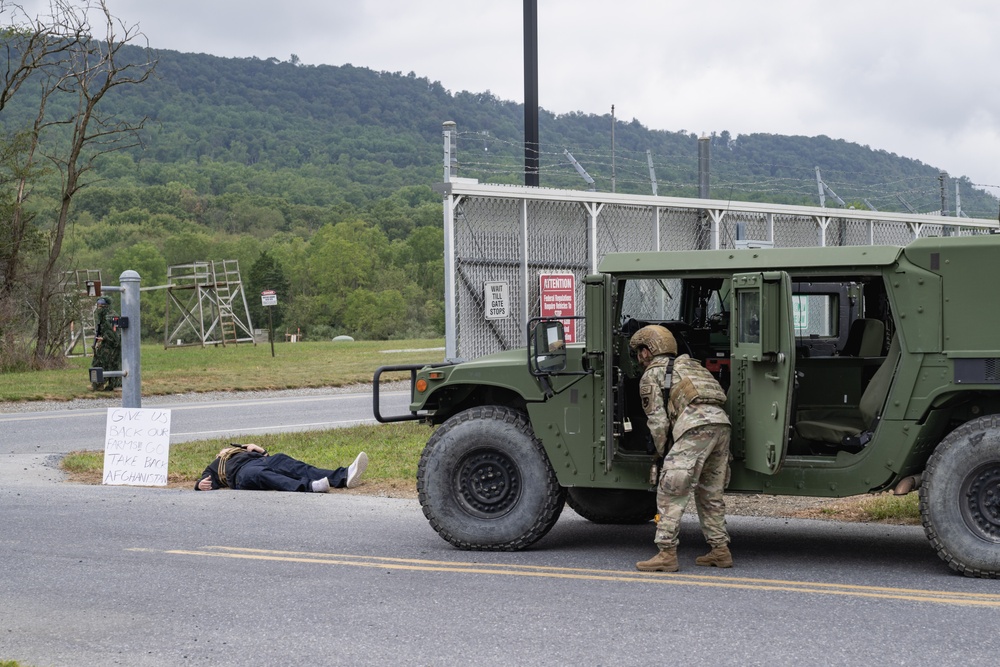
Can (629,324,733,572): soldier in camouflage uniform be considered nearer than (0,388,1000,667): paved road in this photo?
No

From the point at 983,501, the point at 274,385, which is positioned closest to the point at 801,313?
the point at 983,501

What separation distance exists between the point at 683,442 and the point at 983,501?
1752 mm

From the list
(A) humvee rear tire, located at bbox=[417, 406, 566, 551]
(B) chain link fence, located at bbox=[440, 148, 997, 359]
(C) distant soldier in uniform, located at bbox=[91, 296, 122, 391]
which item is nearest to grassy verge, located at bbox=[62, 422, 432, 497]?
(B) chain link fence, located at bbox=[440, 148, 997, 359]

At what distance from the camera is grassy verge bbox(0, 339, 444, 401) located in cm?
2475

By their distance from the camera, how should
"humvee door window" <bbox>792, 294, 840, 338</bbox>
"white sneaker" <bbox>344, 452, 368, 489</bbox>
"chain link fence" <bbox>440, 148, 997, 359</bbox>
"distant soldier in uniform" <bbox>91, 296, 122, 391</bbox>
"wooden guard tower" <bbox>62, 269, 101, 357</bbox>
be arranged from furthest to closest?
"wooden guard tower" <bbox>62, 269, 101, 357</bbox> < "distant soldier in uniform" <bbox>91, 296, 122, 391</bbox> < "chain link fence" <bbox>440, 148, 997, 359</bbox> < "white sneaker" <bbox>344, 452, 368, 489</bbox> < "humvee door window" <bbox>792, 294, 840, 338</bbox>

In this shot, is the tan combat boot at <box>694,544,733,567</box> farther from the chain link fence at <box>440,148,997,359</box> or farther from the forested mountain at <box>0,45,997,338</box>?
the forested mountain at <box>0,45,997,338</box>

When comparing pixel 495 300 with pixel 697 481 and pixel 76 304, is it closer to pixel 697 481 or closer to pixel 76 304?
pixel 697 481

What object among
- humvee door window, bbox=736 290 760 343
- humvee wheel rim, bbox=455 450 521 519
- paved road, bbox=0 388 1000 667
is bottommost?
paved road, bbox=0 388 1000 667

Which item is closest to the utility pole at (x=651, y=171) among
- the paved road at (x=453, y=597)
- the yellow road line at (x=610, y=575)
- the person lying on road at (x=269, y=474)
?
the person lying on road at (x=269, y=474)

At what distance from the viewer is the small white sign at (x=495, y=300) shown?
14594 millimetres

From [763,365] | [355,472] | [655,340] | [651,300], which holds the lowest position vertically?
[355,472]

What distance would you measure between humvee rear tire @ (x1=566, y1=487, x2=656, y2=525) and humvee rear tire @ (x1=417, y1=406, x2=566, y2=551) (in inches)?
43.7

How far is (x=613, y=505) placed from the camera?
29.5ft

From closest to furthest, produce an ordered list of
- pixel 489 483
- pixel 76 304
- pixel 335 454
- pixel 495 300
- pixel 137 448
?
1. pixel 489 483
2. pixel 137 448
3. pixel 335 454
4. pixel 495 300
5. pixel 76 304
